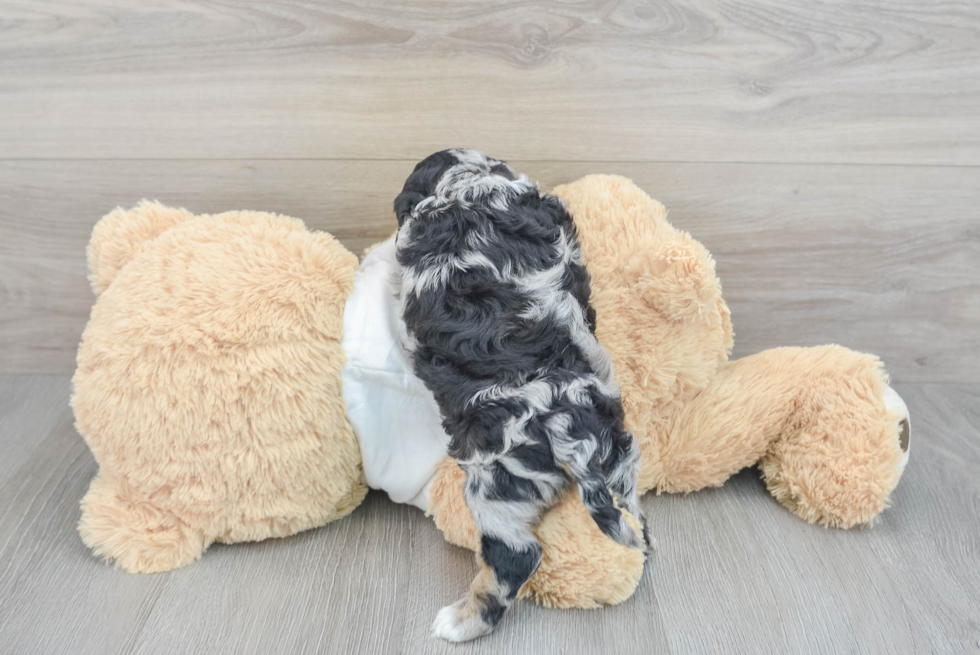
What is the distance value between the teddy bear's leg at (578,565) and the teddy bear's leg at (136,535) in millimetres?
457

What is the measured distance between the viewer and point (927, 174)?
46.5 inches

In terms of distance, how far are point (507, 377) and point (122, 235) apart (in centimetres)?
65

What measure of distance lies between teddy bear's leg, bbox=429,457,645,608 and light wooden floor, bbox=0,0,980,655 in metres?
0.06

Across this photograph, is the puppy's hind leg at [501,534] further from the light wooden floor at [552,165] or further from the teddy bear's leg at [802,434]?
the teddy bear's leg at [802,434]

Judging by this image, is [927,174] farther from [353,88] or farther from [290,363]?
[290,363]

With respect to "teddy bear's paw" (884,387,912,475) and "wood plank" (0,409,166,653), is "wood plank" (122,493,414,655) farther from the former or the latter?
"teddy bear's paw" (884,387,912,475)

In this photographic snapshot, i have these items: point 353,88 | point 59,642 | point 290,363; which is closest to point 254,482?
point 290,363

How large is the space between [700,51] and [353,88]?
556 millimetres

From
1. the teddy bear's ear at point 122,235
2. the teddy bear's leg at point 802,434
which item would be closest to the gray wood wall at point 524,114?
the teddy bear's ear at point 122,235

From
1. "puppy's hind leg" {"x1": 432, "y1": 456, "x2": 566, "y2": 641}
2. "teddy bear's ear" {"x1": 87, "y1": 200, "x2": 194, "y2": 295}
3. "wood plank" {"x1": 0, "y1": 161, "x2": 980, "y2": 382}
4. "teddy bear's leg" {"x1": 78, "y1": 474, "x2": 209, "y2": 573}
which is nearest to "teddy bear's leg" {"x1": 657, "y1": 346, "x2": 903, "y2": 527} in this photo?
"wood plank" {"x1": 0, "y1": 161, "x2": 980, "y2": 382}

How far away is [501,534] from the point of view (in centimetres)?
78

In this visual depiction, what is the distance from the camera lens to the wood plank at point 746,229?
Answer: 1.16m

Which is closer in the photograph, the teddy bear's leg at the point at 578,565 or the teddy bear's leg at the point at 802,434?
the teddy bear's leg at the point at 578,565

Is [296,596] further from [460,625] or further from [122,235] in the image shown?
[122,235]
